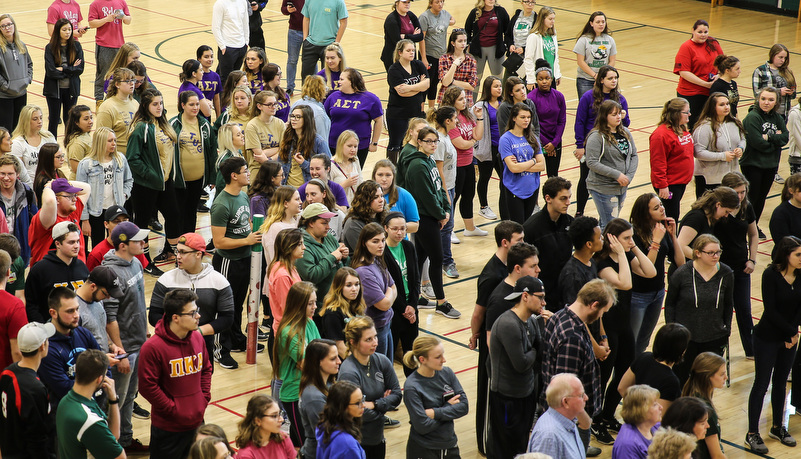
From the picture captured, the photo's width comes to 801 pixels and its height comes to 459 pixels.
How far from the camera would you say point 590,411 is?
20.6 ft

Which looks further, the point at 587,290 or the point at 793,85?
the point at 793,85

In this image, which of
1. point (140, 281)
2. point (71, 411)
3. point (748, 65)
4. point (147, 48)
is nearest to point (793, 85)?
point (748, 65)

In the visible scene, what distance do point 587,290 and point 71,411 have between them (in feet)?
10.4

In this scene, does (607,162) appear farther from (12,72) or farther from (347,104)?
(12,72)

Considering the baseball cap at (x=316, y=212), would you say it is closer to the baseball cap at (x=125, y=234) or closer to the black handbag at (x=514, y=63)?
the baseball cap at (x=125, y=234)

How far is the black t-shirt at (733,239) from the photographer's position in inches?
322

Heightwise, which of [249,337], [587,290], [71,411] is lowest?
[249,337]

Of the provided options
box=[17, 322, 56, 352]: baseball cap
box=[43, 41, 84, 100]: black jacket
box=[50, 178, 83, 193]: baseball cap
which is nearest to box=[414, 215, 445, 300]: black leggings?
box=[50, 178, 83, 193]: baseball cap

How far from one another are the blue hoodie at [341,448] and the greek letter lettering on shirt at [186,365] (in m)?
1.04

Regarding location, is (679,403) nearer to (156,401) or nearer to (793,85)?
(156,401)

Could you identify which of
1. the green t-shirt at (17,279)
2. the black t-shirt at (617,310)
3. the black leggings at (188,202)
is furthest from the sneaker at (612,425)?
the black leggings at (188,202)

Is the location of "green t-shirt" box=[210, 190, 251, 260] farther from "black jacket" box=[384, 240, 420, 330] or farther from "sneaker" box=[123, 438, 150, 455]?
"sneaker" box=[123, 438, 150, 455]

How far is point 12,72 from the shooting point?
1175 centimetres

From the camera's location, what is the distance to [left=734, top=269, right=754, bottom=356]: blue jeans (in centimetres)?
840
